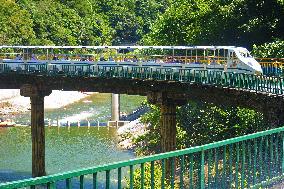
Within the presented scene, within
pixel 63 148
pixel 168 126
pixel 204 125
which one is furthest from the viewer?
pixel 63 148

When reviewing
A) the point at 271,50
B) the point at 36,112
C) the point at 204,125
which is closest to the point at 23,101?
the point at 36,112

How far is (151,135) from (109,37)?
11261cm

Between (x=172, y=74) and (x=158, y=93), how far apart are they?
2924mm

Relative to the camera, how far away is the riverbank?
102825mm

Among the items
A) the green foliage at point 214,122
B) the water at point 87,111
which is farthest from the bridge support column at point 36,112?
the water at point 87,111

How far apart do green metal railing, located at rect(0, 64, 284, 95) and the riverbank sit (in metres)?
45.6

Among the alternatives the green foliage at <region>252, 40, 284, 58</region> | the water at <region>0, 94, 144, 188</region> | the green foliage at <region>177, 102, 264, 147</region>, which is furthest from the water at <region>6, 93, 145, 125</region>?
the green foliage at <region>252, 40, 284, 58</region>

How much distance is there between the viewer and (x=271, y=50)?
55.2m

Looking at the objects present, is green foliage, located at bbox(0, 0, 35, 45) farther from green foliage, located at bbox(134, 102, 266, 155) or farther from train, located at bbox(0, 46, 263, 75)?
green foliage, located at bbox(134, 102, 266, 155)

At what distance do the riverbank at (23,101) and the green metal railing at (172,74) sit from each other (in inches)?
1795

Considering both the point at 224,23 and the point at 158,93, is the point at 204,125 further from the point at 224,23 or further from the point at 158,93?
the point at 224,23

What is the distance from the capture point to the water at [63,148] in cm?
5703

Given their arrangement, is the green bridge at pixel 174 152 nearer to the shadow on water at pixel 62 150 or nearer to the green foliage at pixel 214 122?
the shadow on water at pixel 62 150

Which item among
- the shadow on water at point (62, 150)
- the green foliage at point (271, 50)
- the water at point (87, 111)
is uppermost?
the green foliage at point (271, 50)
